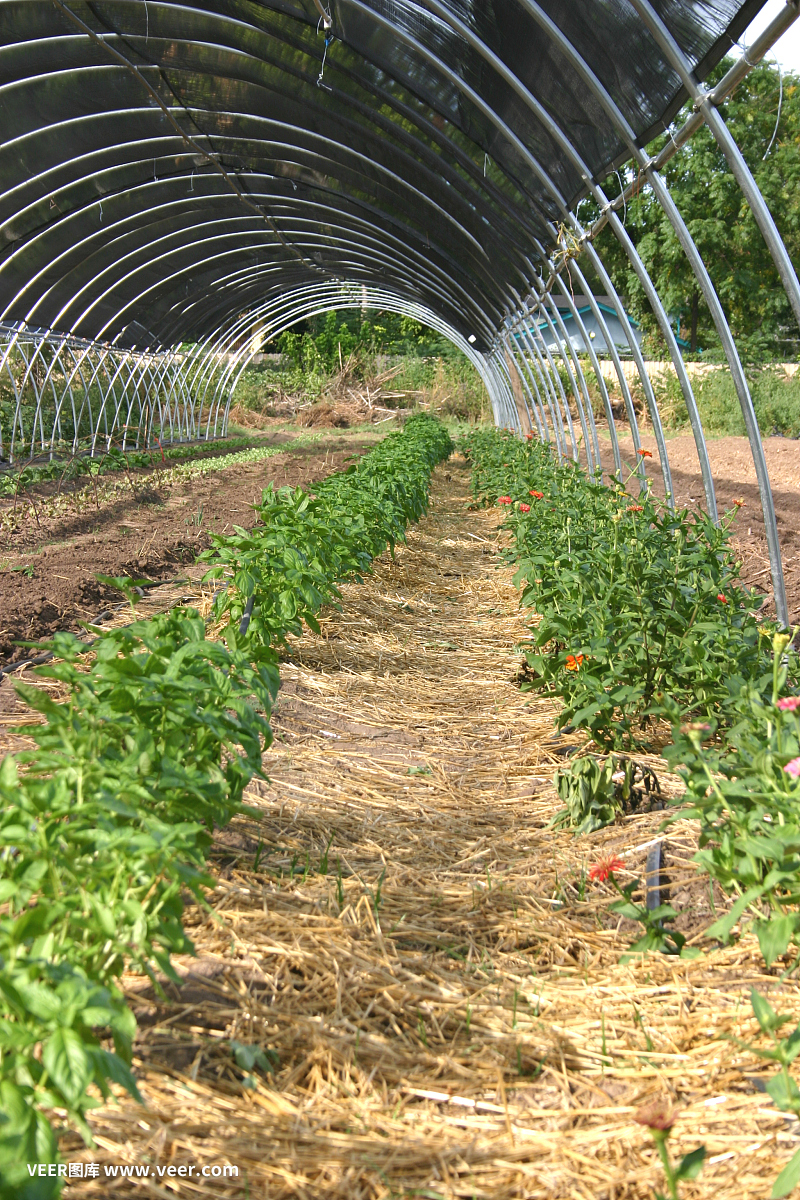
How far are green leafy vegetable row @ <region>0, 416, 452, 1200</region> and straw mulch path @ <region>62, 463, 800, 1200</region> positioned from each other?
209 millimetres

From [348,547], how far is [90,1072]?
3.99 meters

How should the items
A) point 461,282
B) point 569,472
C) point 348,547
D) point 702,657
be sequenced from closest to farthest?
point 702,657 → point 348,547 → point 569,472 → point 461,282

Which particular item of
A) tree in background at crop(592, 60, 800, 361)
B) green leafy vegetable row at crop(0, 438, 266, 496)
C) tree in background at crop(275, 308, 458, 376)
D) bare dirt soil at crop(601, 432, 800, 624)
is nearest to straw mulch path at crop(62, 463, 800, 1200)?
bare dirt soil at crop(601, 432, 800, 624)

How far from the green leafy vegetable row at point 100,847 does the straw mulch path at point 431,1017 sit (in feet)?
0.68

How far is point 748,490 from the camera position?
11.7 meters

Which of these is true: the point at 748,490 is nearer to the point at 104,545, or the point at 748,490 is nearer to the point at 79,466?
the point at 104,545

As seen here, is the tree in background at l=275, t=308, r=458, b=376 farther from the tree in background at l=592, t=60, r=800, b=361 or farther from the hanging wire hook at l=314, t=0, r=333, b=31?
the hanging wire hook at l=314, t=0, r=333, b=31

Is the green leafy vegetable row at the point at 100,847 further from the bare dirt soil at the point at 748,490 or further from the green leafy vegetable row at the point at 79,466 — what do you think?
the green leafy vegetable row at the point at 79,466

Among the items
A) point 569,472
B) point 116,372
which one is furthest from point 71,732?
point 116,372

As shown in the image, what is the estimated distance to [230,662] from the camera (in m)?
2.25

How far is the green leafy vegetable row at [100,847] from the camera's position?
1.28 m

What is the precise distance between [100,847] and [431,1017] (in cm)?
91

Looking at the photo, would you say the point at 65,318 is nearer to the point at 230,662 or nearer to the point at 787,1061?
the point at 230,662

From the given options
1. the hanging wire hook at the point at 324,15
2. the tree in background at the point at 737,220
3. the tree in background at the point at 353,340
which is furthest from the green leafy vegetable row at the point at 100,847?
the tree in background at the point at 353,340
